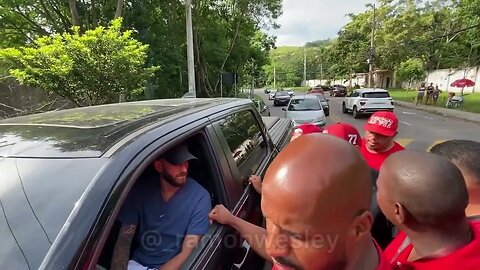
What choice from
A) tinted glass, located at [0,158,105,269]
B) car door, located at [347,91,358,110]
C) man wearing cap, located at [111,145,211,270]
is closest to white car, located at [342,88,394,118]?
car door, located at [347,91,358,110]

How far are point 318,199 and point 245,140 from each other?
2198 millimetres

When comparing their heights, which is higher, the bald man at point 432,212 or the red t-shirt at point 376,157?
the bald man at point 432,212

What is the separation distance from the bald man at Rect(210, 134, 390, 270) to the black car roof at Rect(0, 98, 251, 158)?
33.9 inches

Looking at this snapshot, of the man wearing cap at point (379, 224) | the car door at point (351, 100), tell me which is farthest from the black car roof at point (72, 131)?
the car door at point (351, 100)

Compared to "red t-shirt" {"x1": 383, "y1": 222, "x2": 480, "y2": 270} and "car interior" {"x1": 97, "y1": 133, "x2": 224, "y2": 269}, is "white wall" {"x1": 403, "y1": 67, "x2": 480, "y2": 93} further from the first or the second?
"red t-shirt" {"x1": 383, "y1": 222, "x2": 480, "y2": 270}

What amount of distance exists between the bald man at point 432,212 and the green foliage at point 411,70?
1930 inches

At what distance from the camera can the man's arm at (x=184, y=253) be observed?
1758mm

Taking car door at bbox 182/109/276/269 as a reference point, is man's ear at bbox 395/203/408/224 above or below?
above

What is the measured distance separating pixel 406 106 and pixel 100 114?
28.4 m

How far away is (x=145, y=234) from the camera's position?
206 centimetres

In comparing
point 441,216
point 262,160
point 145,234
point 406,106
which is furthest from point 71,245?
point 406,106

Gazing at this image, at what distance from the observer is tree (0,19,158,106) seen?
8734mm

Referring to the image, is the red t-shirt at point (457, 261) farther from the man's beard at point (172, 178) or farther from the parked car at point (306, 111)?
the parked car at point (306, 111)

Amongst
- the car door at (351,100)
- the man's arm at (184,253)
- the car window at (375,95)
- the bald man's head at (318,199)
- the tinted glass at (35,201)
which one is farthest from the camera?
the car door at (351,100)
